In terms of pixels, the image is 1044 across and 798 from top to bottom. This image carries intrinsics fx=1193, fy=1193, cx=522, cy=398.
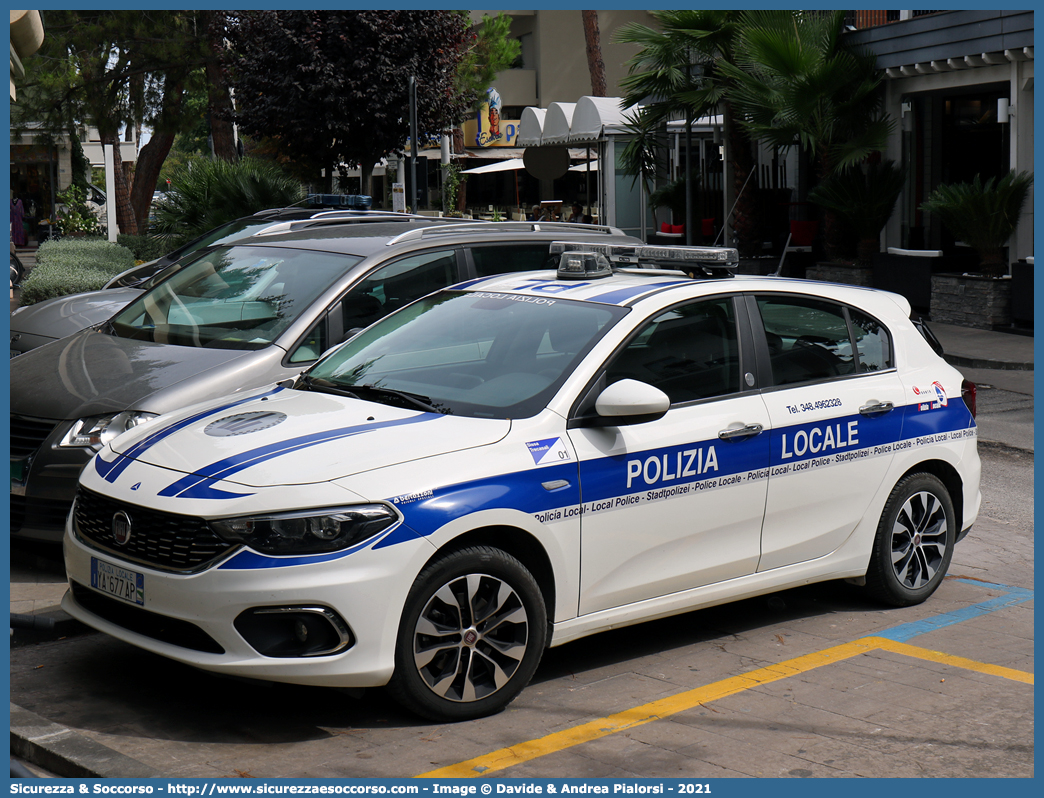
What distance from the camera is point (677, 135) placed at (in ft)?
87.8

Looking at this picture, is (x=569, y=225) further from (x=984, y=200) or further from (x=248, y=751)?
(x=984, y=200)

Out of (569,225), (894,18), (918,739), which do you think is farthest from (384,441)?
(894,18)

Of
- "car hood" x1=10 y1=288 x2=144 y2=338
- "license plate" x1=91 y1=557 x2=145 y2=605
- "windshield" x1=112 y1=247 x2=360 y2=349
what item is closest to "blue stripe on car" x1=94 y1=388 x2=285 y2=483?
"license plate" x1=91 y1=557 x2=145 y2=605

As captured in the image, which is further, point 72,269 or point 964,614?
point 72,269

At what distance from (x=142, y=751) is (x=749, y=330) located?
3.16m

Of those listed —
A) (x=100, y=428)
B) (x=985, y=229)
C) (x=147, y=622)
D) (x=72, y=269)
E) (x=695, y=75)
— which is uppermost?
(x=695, y=75)

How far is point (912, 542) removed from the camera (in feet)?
20.0

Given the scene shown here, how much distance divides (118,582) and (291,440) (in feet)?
2.73

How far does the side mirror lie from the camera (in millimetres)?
4777

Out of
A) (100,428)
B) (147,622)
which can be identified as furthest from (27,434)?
(147,622)

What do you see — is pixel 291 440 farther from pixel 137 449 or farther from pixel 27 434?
pixel 27 434

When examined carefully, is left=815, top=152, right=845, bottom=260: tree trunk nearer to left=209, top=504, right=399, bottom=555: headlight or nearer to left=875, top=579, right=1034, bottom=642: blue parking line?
left=875, top=579, right=1034, bottom=642: blue parking line

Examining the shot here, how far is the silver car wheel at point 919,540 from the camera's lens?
19.8ft

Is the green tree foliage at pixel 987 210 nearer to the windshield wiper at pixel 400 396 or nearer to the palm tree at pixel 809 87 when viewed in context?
the palm tree at pixel 809 87
